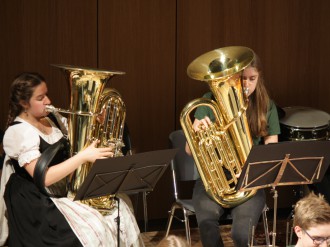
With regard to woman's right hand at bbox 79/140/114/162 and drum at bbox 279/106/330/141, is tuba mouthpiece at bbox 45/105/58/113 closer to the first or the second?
woman's right hand at bbox 79/140/114/162

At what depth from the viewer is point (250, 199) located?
4.03 meters

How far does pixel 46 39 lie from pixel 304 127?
1.86 meters

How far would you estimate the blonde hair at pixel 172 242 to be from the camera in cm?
478

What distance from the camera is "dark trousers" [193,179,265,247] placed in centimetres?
393

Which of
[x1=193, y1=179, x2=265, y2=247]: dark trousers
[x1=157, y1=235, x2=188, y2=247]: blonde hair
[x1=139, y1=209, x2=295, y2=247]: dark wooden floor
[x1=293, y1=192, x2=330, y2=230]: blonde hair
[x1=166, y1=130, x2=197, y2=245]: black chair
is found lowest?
[x1=139, y1=209, x2=295, y2=247]: dark wooden floor

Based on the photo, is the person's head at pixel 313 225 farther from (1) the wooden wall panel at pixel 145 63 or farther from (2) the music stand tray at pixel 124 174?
(1) the wooden wall panel at pixel 145 63

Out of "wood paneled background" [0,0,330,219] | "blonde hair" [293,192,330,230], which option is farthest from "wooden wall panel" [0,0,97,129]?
"blonde hair" [293,192,330,230]

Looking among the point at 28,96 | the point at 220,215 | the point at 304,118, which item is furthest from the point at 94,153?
the point at 304,118

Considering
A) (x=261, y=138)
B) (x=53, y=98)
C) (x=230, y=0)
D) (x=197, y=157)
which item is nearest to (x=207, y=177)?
(x=197, y=157)

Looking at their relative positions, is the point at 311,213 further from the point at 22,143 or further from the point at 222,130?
the point at 22,143

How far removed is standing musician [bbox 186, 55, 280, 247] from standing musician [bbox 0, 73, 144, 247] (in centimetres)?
54

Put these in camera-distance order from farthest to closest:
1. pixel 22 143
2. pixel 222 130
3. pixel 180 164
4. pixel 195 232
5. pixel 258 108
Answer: pixel 195 232 → pixel 180 164 → pixel 258 108 → pixel 222 130 → pixel 22 143

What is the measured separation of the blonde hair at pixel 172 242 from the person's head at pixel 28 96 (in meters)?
1.48

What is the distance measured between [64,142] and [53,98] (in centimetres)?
118
